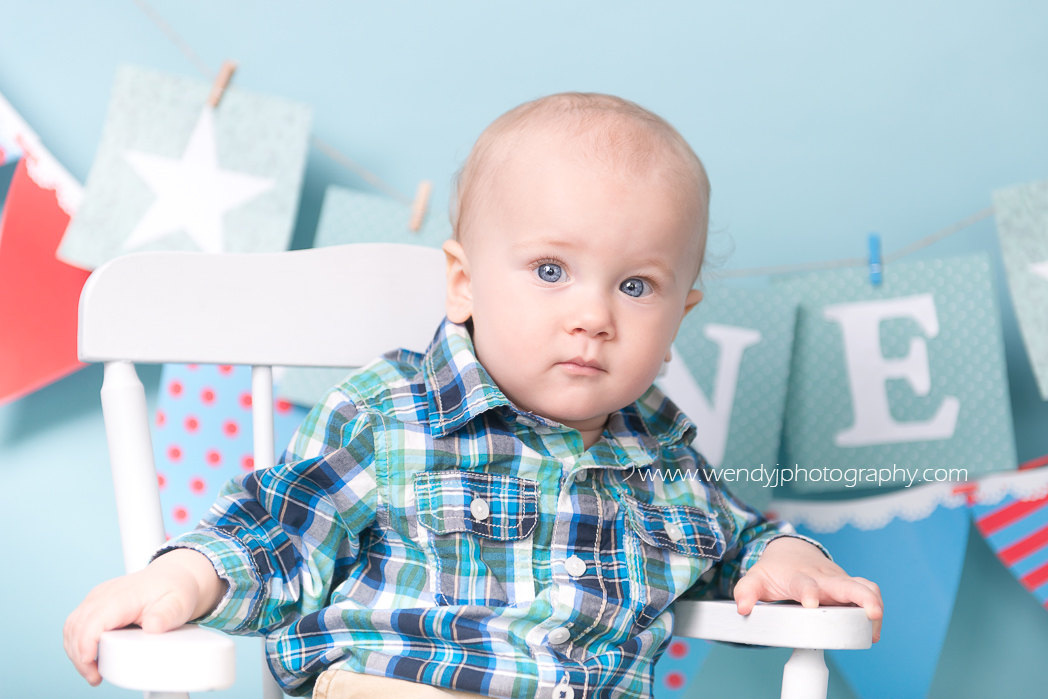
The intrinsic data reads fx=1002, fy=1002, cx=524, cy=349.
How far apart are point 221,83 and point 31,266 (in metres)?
0.31

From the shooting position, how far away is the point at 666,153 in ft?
2.81

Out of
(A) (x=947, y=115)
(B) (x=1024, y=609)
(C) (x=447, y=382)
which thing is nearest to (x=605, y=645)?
(C) (x=447, y=382)

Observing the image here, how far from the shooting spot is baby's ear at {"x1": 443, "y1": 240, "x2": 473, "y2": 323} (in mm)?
908

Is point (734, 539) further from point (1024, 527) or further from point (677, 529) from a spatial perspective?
point (1024, 527)

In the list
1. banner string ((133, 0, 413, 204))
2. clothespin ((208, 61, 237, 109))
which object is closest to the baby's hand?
banner string ((133, 0, 413, 204))

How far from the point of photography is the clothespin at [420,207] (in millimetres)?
1171

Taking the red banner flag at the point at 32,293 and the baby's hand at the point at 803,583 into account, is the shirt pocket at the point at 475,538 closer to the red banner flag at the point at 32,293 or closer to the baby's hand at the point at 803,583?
the baby's hand at the point at 803,583

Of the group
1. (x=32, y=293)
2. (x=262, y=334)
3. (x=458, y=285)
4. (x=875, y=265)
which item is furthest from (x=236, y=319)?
(x=875, y=265)

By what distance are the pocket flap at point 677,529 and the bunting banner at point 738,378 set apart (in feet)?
0.97

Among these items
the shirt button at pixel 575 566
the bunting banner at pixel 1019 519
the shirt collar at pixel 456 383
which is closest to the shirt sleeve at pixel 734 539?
the shirt button at pixel 575 566

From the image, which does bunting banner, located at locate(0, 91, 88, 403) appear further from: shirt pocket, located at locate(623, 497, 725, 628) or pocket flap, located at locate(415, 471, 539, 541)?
shirt pocket, located at locate(623, 497, 725, 628)

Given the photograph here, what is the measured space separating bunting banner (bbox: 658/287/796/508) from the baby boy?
0.32 m

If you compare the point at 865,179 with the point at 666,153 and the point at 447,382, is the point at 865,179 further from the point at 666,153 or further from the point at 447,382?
the point at 447,382

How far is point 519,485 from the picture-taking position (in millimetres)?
848
